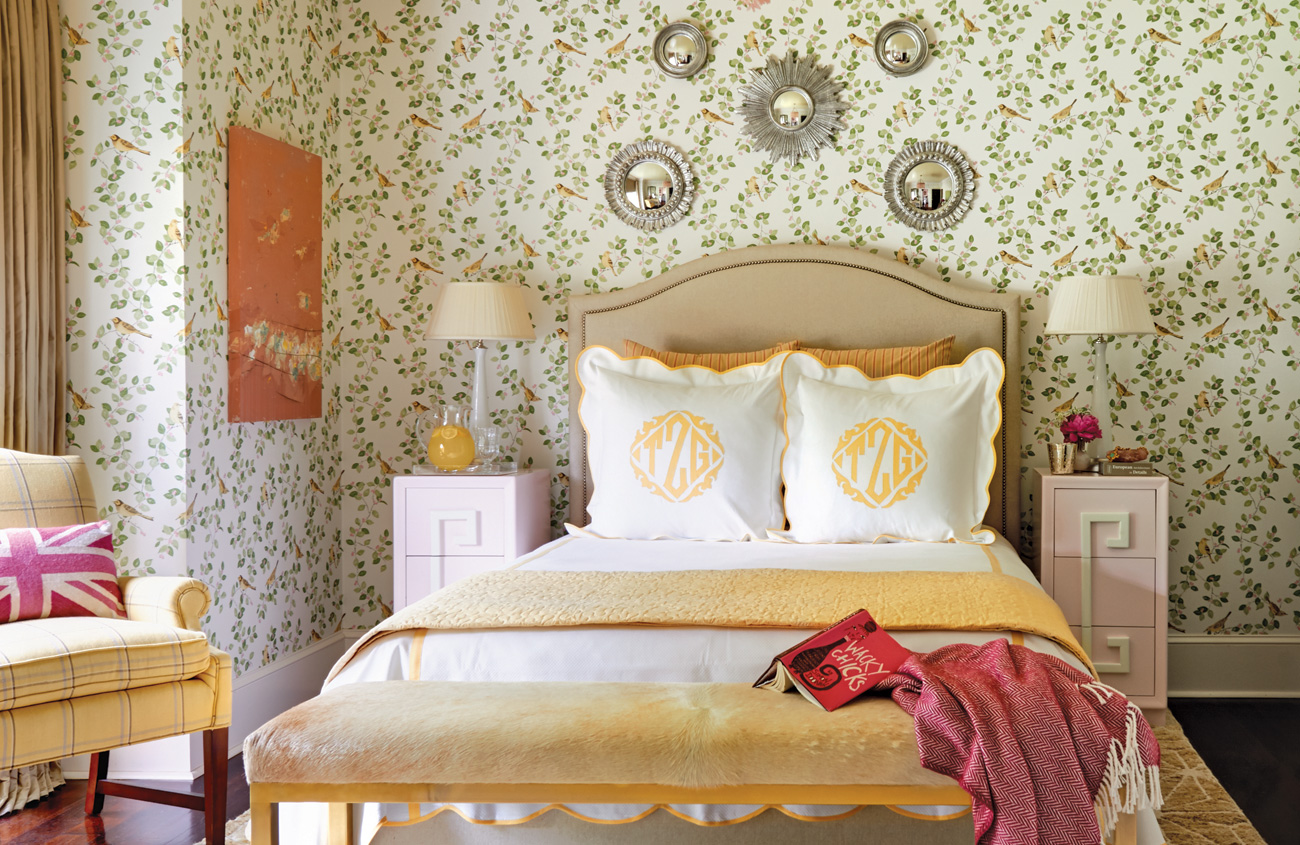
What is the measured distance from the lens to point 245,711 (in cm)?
306

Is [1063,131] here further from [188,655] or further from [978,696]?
[188,655]

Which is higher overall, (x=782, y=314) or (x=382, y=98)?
(x=382, y=98)

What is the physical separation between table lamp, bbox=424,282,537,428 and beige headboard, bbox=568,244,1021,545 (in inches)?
9.6

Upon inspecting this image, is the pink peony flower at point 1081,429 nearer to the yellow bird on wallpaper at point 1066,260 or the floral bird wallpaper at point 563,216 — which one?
the floral bird wallpaper at point 563,216

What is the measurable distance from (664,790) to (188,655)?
121 cm

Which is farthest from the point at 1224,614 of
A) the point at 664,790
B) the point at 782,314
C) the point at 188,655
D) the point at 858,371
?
the point at 188,655

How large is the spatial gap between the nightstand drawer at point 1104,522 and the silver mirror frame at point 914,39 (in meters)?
1.51

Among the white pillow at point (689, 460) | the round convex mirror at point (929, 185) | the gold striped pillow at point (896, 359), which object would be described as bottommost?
the white pillow at point (689, 460)

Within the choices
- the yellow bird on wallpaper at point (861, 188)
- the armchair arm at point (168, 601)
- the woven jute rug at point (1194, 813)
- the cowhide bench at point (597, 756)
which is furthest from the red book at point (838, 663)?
the yellow bird on wallpaper at point (861, 188)

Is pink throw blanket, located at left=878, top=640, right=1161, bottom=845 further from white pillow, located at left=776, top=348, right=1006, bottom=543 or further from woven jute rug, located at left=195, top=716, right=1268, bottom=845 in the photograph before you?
white pillow, located at left=776, top=348, right=1006, bottom=543

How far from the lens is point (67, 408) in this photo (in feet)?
9.04

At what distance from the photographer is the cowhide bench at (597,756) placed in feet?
4.78

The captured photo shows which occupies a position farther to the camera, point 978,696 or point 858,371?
point 858,371

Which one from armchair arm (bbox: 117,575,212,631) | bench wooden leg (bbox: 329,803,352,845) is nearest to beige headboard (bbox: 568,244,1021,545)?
armchair arm (bbox: 117,575,212,631)
